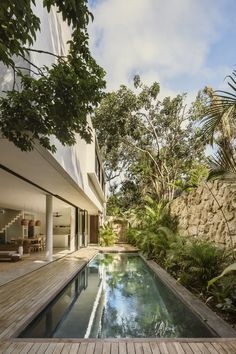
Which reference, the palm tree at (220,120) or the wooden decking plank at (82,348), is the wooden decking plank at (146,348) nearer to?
the wooden decking plank at (82,348)

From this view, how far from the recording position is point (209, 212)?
10.6m

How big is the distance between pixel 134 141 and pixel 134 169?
75.0 inches

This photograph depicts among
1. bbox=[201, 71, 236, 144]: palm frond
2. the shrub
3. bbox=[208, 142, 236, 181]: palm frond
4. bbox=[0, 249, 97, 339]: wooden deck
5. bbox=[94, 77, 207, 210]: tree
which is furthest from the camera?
the shrub

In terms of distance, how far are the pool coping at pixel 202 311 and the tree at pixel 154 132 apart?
13.2m

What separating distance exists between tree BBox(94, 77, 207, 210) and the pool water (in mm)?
12417

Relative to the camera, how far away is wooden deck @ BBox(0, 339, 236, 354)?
3.83 m

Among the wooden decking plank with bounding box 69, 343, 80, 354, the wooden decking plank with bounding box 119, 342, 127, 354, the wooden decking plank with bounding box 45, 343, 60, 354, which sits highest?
the wooden decking plank with bounding box 45, 343, 60, 354

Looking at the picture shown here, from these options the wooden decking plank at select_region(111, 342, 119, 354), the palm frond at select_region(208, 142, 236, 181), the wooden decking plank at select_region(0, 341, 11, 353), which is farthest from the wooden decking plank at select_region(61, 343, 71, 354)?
the palm frond at select_region(208, 142, 236, 181)

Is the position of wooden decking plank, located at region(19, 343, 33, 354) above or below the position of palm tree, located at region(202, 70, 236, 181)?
below

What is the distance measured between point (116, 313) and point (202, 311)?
177 cm

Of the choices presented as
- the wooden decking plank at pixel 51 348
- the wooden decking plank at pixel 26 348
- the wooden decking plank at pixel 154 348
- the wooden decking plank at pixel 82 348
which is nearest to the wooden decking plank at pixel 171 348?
the wooden decking plank at pixel 154 348

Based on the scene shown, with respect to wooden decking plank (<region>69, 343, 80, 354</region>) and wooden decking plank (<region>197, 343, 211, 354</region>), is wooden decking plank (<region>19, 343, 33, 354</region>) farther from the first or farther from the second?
wooden decking plank (<region>197, 343, 211, 354</region>)

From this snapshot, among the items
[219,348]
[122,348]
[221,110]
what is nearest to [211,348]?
[219,348]

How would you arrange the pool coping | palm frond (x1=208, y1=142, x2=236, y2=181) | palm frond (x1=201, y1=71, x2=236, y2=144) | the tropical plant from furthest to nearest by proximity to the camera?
the tropical plant, palm frond (x1=208, y1=142, x2=236, y2=181), the pool coping, palm frond (x1=201, y1=71, x2=236, y2=144)
